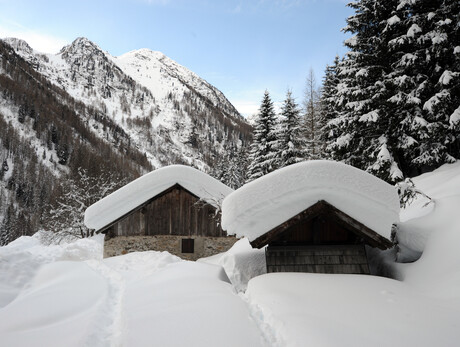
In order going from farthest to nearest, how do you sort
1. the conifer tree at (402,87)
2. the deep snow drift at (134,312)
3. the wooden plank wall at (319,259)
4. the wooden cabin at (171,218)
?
the wooden cabin at (171,218) → the conifer tree at (402,87) → the wooden plank wall at (319,259) → the deep snow drift at (134,312)

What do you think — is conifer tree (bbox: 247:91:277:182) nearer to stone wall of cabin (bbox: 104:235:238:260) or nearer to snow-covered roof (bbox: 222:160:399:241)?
stone wall of cabin (bbox: 104:235:238:260)

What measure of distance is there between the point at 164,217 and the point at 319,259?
8142 mm

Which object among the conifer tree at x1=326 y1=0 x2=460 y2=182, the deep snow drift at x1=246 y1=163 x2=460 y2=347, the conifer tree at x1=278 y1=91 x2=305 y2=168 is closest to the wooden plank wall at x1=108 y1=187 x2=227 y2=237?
the deep snow drift at x1=246 y1=163 x2=460 y2=347

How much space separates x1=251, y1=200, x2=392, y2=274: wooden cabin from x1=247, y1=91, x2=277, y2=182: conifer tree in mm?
17069

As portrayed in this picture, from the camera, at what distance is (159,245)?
12508 mm

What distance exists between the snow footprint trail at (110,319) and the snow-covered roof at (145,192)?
5305mm

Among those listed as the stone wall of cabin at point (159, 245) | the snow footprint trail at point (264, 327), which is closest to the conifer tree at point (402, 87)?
the stone wall of cabin at point (159, 245)

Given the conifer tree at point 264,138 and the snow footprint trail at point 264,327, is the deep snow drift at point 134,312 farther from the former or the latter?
the conifer tree at point 264,138

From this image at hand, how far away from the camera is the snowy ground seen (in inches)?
146

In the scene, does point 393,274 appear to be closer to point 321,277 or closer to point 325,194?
point 321,277

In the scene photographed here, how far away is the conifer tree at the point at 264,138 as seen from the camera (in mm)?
24047

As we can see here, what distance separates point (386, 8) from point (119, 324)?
18.0 metres

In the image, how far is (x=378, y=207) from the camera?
5.86 m

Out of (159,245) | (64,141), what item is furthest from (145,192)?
(64,141)
